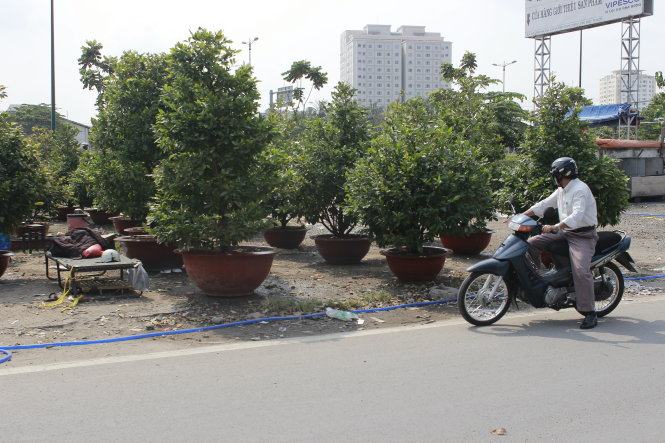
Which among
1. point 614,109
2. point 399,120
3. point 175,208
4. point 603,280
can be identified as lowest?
point 603,280

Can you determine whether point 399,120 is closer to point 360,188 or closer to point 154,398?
point 360,188

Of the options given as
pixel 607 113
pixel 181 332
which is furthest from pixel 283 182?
pixel 607 113

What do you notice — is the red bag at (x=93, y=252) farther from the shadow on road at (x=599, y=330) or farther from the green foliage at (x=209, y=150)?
the shadow on road at (x=599, y=330)

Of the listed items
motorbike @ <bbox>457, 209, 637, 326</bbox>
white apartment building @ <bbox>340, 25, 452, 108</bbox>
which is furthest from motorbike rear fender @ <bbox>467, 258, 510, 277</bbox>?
white apartment building @ <bbox>340, 25, 452, 108</bbox>

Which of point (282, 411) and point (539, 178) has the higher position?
point (539, 178)

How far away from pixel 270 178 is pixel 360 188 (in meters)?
1.53

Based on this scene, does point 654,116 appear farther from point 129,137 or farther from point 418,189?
point 129,137

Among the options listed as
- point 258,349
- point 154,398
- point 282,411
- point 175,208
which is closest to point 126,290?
point 175,208

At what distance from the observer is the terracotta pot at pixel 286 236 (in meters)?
14.1

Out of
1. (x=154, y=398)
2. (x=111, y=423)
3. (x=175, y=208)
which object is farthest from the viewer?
(x=175, y=208)

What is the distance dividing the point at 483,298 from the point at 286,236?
7185 mm

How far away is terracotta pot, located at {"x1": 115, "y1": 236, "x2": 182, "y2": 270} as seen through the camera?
10695 mm

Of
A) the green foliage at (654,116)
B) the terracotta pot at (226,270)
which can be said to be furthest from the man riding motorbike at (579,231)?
the green foliage at (654,116)

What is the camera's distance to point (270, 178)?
8898mm
